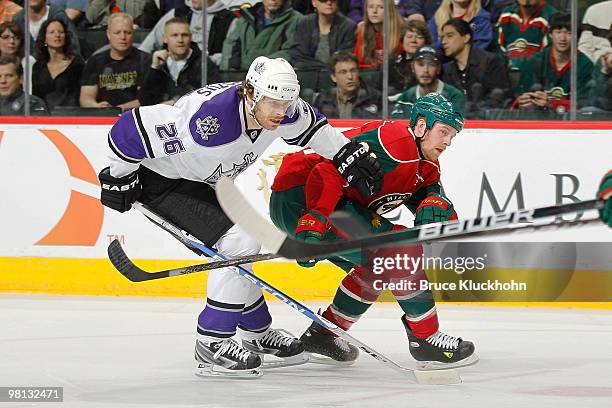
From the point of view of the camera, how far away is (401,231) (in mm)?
2953

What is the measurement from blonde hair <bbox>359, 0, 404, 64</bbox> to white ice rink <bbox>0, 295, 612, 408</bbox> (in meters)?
1.25

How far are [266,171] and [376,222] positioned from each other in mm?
1520

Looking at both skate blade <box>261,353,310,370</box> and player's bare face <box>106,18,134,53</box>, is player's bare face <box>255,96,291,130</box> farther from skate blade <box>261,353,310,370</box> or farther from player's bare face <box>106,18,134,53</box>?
player's bare face <box>106,18,134,53</box>

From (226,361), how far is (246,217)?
1.64 feet

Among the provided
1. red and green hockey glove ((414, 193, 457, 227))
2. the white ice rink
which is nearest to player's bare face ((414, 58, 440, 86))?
the white ice rink

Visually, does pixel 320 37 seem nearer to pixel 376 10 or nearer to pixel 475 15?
pixel 376 10

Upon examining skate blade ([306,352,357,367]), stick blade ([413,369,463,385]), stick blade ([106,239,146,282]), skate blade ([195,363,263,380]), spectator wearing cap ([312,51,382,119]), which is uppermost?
spectator wearing cap ([312,51,382,119])

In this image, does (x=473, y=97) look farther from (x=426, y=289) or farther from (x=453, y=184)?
(x=426, y=289)

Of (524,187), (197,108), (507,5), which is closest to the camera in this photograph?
(197,108)

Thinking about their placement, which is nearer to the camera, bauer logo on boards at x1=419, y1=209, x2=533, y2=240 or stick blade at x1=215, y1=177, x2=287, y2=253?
bauer logo on boards at x1=419, y1=209, x2=533, y2=240

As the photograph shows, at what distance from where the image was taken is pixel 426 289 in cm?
360

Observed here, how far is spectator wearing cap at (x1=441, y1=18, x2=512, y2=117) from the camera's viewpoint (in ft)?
17.6

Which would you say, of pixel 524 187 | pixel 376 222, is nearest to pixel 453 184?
pixel 524 187

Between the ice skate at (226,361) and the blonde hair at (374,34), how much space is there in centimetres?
231
